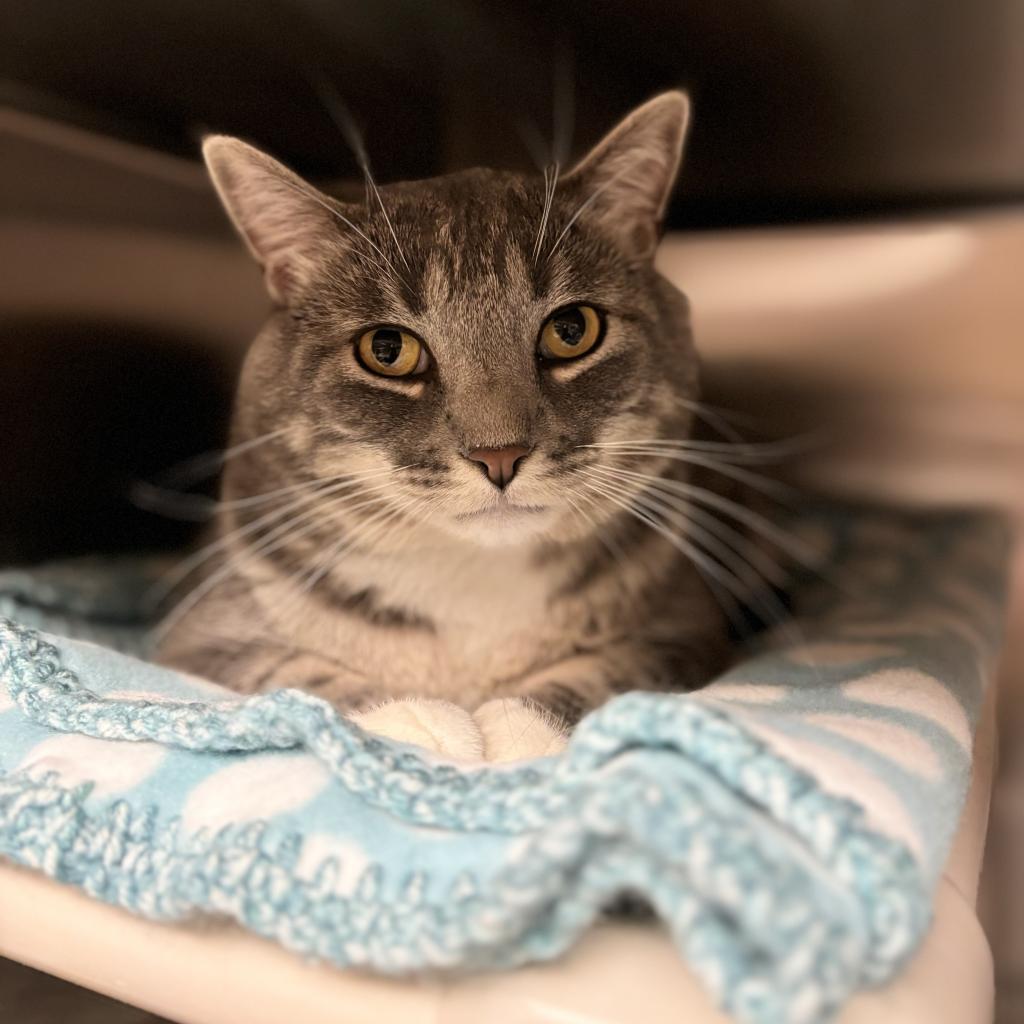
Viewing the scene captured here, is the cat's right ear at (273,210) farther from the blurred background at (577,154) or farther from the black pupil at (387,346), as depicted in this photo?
the blurred background at (577,154)

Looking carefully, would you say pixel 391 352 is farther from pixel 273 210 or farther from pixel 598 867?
pixel 598 867

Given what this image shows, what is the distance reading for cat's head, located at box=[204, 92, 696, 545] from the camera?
96cm

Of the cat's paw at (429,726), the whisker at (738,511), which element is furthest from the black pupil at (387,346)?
the cat's paw at (429,726)

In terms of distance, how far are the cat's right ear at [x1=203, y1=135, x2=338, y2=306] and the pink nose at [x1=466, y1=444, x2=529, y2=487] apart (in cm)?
35

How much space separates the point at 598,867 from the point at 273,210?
0.81 m

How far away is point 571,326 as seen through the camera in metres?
1.06

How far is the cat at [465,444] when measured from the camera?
972 millimetres

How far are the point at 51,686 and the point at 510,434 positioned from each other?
0.48 m

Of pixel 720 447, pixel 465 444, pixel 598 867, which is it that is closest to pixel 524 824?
pixel 598 867

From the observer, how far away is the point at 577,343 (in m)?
1.07

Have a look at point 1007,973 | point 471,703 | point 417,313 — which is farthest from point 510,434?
point 1007,973

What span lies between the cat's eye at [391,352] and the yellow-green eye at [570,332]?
129mm

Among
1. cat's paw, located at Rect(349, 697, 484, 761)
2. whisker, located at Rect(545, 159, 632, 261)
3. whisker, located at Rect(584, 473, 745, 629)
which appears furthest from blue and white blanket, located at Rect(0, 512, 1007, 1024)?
whisker, located at Rect(545, 159, 632, 261)

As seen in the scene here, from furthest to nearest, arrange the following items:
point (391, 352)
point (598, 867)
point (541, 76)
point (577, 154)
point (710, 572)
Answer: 1. point (577, 154)
2. point (541, 76)
3. point (710, 572)
4. point (391, 352)
5. point (598, 867)
